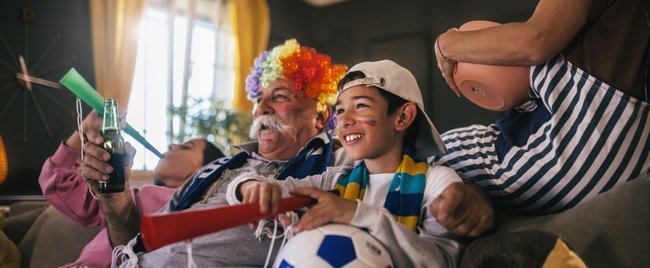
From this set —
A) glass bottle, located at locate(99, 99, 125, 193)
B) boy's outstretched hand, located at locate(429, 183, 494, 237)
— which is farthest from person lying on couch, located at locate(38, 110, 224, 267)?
boy's outstretched hand, located at locate(429, 183, 494, 237)

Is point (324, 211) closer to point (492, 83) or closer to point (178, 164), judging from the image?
point (492, 83)

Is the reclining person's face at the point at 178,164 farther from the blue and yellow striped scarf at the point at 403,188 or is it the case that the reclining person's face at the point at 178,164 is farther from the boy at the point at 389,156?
the blue and yellow striped scarf at the point at 403,188

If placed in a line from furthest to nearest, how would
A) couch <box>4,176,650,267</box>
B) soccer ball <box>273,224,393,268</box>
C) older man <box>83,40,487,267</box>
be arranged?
older man <box>83,40,487,267</box> → couch <box>4,176,650,267</box> → soccer ball <box>273,224,393,268</box>

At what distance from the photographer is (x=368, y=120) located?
152 centimetres

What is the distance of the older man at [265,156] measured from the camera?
166 cm

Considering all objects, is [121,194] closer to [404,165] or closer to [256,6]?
[404,165]

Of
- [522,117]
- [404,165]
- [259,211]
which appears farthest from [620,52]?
[259,211]

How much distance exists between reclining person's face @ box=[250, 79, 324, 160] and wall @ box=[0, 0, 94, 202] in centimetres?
310

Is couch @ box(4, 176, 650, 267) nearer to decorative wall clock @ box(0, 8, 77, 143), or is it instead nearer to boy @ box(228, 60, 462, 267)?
boy @ box(228, 60, 462, 267)

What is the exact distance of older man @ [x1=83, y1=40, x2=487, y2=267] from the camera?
1.66 meters

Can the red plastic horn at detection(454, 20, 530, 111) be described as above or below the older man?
above

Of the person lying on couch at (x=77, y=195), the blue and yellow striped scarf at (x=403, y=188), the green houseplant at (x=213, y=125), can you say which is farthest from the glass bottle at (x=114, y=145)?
the green houseplant at (x=213, y=125)

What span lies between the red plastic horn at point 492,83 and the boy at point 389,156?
175 mm

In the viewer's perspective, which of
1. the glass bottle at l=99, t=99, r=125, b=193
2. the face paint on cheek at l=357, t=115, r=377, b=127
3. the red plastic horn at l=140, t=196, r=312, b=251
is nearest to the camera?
the red plastic horn at l=140, t=196, r=312, b=251
